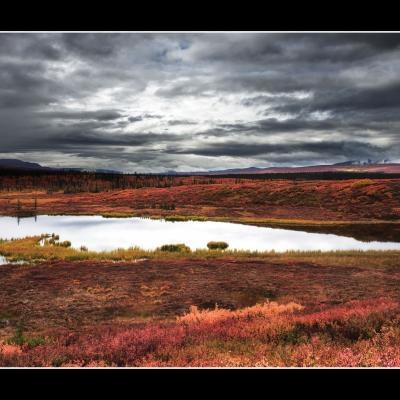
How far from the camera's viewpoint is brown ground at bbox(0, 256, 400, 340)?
683 inches

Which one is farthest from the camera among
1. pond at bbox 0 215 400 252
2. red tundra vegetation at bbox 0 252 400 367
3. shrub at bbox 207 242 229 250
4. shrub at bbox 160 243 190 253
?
pond at bbox 0 215 400 252

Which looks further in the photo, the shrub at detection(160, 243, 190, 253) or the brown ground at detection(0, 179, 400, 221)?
the brown ground at detection(0, 179, 400, 221)

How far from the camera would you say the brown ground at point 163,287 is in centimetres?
1736

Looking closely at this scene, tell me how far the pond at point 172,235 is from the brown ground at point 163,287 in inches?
340

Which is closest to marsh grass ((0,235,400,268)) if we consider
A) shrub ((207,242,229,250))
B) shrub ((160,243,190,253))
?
shrub ((160,243,190,253))

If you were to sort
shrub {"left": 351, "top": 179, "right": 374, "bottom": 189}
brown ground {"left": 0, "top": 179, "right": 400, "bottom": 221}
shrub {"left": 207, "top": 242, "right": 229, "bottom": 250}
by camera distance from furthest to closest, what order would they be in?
1. shrub {"left": 351, "top": 179, "right": 374, "bottom": 189}
2. brown ground {"left": 0, "top": 179, "right": 400, "bottom": 221}
3. shrub {"left": 207, "top": 242, "right": 229, "bottom": 250}

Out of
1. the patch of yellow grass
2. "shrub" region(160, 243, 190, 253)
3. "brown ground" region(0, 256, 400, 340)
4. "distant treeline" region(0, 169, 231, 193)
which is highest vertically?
"distant treeline" region(0, 169, 231, 193)

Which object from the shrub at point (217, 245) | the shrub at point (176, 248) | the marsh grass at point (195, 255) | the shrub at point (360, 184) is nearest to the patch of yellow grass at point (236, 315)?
the marsh grass at point (195, 255)

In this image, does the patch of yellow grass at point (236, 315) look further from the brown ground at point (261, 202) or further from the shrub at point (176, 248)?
the brown ground at point (261, 202)

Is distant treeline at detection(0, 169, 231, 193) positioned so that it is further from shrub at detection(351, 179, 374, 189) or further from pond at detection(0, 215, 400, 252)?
pond at detection(0, 215, 400, 252)

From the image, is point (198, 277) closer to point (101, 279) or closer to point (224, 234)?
point (101, 279)

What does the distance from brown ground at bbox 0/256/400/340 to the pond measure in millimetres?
8628

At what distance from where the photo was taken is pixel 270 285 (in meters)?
22.6

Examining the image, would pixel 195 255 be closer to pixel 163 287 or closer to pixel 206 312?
pixel 163 287
